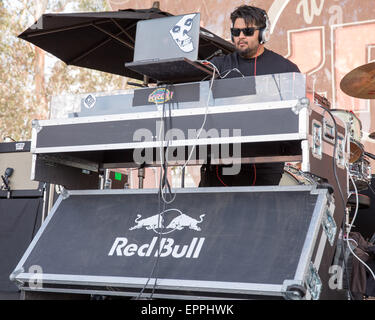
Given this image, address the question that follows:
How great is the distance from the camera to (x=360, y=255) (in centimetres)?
270

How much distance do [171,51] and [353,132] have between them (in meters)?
2.14

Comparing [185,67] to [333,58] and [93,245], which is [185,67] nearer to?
[93,245]

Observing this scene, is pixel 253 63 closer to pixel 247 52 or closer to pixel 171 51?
pixel 247 52

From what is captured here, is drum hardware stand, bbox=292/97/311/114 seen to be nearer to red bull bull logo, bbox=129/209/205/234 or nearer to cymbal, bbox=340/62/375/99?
red bull bull logo, bbox=129/209/205/234

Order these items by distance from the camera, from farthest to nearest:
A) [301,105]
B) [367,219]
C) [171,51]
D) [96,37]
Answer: [96,37], [367,219], [171,51], [301,105]

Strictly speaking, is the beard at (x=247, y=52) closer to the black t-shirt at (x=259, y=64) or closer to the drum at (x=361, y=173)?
the black t-shirt at (x=259, y=64)

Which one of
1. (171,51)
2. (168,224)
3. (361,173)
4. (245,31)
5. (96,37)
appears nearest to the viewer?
(168,224)

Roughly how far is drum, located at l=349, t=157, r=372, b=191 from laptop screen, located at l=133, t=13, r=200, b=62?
6.33ft

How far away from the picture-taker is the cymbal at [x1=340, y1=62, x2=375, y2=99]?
4156 mm

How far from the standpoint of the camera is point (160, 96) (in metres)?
2.54

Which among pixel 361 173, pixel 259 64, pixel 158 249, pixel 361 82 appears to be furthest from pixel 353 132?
pixel 158 249

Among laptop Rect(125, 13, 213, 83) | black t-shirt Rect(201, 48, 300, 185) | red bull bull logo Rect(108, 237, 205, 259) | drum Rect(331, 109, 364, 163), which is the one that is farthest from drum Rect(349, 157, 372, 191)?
red bull bull logo Rect(108, 237, 205, 259)

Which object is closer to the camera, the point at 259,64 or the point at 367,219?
the point at 259,64

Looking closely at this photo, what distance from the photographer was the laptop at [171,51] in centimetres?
246
